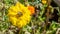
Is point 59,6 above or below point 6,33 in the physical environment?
above

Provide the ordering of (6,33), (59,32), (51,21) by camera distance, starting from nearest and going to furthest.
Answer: (6,33)
(59,32)
(51,21)

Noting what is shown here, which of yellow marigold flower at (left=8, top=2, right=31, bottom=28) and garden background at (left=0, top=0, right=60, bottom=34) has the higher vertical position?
yellow marigold flower at (left=8, top=2, right=31, bottom=28)

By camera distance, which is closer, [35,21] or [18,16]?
[18,16]

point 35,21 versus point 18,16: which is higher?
point 18,16

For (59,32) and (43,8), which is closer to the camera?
(59,32)

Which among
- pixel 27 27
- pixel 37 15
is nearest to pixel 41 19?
pixel 37 15

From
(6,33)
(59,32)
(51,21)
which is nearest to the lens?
(6,33)

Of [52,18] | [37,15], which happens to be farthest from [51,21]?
[37,15]

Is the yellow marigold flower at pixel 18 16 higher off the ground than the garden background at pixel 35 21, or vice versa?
the yellow marigold flower at pixel 18 16

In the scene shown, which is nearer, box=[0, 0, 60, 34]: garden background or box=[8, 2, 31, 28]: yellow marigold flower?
box=[8, 2, 31, 28]: yellow marigold flower

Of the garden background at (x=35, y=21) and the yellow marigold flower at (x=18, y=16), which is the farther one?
the garden background at (x=35, y=21)

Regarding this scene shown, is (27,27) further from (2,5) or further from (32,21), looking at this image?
(2,5)
